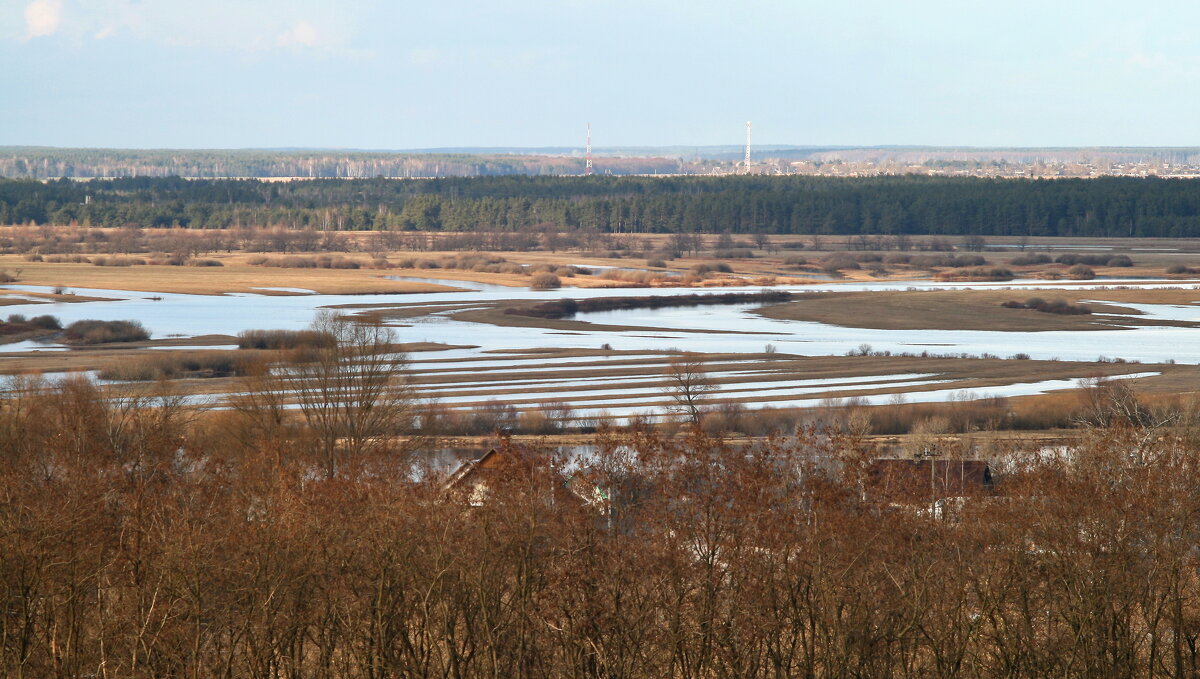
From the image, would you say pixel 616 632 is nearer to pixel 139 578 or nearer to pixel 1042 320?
pixel 139 578

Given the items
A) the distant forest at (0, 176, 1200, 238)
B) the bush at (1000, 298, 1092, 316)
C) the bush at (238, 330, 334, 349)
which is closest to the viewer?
the bush at (238, 330, 334, 349)

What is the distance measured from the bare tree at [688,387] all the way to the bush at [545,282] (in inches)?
1482

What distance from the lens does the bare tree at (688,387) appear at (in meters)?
39.6

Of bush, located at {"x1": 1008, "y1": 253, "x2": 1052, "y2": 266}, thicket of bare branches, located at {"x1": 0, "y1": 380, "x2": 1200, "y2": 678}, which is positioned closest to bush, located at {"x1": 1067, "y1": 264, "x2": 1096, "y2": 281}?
bush, located at {"x1": 1008, "y1": 253, "x2": 1052, "y2": 266}

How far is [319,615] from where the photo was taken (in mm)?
14836

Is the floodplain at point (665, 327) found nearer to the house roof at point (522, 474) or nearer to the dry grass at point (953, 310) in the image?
the dry grass at point (953, 310)

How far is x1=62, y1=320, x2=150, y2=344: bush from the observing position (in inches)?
2260

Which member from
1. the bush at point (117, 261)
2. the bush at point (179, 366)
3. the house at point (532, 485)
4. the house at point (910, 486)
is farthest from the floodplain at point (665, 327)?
the house at point (532, 485)

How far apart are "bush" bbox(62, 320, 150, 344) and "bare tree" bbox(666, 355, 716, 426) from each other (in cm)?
2458

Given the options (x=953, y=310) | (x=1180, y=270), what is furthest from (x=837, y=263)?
(x=953, y=310)

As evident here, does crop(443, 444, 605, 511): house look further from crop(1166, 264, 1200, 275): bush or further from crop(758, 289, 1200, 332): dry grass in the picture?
crop(1166, 264, 1200, 275): bush

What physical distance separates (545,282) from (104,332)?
36.1 meters

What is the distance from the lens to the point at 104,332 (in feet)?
191

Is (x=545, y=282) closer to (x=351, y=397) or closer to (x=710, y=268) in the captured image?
(x=710, y=268)
